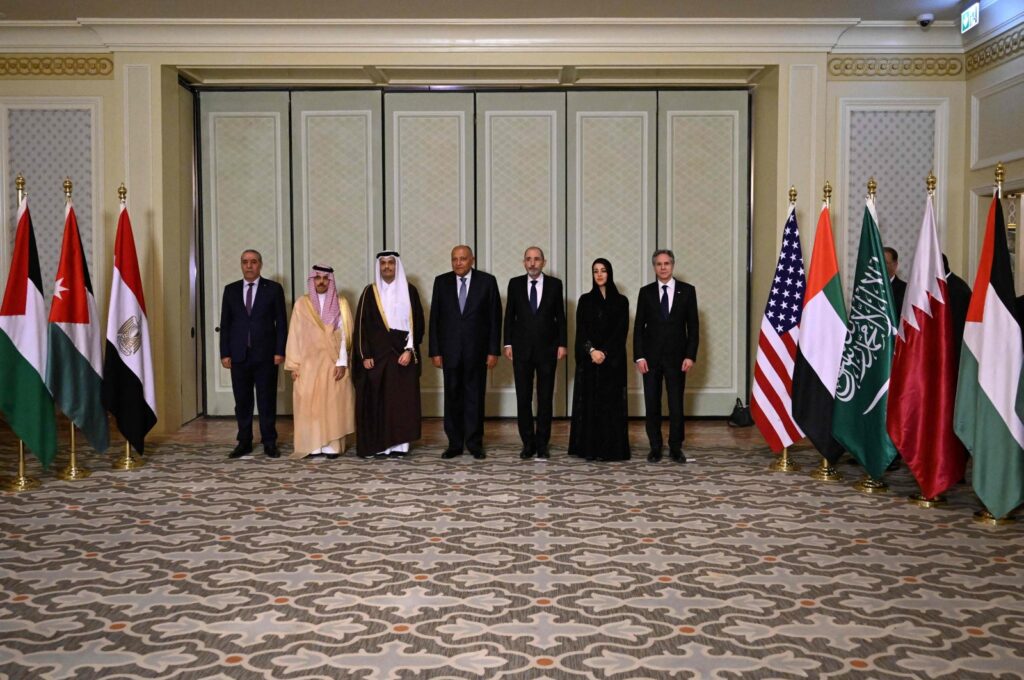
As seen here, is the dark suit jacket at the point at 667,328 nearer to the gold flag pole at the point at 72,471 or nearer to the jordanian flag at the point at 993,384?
the jordanian flag at the point at 993,384

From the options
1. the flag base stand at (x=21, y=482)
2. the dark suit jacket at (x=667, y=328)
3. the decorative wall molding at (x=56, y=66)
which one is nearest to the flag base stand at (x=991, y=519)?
the dark suit jacket at (x=667, y=328)

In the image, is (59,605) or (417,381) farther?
(417,381)

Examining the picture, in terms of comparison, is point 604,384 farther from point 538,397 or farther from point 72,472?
point 72,472

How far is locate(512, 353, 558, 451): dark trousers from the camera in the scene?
738 cm

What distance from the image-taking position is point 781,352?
7.02m

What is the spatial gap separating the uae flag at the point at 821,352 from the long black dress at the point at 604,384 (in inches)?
50.9

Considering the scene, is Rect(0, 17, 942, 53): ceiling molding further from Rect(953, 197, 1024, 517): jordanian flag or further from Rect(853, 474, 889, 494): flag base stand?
Rect(853, 474, 889, 494): flag base stand

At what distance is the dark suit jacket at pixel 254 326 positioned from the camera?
24.5 feet

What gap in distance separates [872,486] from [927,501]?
1.45 feet

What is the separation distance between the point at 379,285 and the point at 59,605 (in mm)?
3849

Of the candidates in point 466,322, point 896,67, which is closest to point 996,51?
point 896,67

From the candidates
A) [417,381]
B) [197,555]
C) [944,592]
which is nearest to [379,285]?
[417,381]

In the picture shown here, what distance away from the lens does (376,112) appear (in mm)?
9227

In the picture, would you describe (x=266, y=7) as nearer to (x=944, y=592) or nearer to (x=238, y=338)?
(x=238, y=338)
